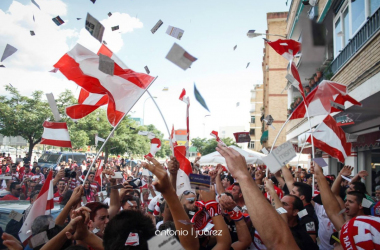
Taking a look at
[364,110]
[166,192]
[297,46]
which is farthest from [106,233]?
[364,110]

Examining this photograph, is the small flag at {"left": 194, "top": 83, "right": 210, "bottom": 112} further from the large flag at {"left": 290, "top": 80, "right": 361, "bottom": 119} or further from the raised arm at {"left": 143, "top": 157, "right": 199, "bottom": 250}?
the raised arm at {"left": 143, "top": 157, "right": 199, "bottom": 250}

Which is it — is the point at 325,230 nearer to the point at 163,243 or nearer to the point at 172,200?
the point at 172,200

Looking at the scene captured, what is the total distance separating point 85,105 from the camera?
554cm

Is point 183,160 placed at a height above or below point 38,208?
above

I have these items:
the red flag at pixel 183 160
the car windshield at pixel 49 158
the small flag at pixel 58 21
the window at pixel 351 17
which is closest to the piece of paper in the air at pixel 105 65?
the red flag at pixel 183 160

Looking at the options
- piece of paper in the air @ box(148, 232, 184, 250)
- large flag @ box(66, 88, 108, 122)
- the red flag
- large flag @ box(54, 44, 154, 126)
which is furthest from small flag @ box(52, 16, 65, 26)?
piece of paper in the air @ box(148, 232, 184, 250)

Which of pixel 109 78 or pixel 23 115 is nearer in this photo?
pixel 109 78

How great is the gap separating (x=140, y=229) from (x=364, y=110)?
341 inches

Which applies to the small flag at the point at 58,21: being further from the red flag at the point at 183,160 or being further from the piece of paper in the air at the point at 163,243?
the piece of paper in the air at the point at 163,243

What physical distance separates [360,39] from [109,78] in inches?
277

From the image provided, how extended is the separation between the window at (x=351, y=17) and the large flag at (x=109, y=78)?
6.14 m

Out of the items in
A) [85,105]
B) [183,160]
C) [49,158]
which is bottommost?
[49,158]

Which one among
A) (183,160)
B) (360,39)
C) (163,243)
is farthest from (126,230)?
(360,39)

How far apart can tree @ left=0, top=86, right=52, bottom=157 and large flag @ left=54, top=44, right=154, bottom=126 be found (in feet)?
67.7
